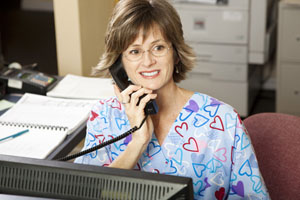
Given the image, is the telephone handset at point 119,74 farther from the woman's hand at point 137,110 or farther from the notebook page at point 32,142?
the notebook page at point 32,142

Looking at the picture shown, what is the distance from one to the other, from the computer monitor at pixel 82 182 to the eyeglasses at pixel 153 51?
62 cm

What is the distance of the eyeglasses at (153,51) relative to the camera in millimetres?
1317

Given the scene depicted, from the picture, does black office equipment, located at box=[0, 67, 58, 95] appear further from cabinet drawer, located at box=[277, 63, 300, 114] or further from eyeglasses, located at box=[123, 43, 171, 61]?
cabinet drawer, located at box=[277, 63, 300, 114]

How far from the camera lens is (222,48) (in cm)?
338

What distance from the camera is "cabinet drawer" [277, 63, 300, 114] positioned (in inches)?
131

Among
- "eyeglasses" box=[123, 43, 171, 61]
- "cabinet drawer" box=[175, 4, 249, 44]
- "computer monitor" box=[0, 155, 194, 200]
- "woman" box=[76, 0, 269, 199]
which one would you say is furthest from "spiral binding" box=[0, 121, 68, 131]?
"cabinet drawer" box=[175, 4, 249, 44]

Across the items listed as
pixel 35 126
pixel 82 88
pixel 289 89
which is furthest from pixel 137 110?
pixel 289 89

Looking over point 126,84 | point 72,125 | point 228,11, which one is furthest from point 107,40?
point 228,11

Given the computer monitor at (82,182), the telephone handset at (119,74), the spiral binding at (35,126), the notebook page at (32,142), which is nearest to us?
the computer monitor at (82,182)

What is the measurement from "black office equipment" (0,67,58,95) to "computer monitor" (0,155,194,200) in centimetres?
130

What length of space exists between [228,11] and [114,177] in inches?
106

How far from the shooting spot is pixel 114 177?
0.70 m

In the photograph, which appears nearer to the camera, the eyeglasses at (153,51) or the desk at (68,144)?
the eyeglasses at (153,51)

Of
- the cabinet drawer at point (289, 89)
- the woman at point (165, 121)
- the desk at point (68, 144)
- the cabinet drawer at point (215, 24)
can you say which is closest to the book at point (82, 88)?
the desk at point (68, 144)
